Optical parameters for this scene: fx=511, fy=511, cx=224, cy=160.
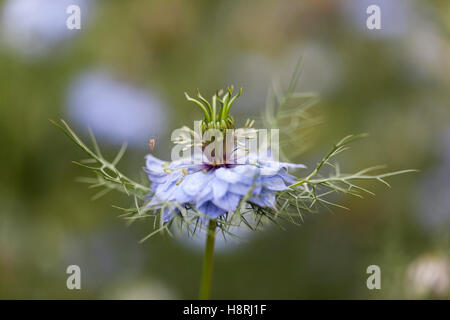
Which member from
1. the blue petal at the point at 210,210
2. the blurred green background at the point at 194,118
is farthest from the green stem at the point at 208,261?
the blurred green background at the point at 194,118

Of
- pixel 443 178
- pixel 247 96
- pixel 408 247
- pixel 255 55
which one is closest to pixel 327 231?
pixel 408 247

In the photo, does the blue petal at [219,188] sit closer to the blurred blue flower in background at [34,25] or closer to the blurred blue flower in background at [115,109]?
the blurred blue flower in background at [115,109]

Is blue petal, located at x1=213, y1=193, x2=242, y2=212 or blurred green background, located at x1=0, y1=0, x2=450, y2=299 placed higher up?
blurred green background, located at x1=0, y1=0, x2=450, y2=299

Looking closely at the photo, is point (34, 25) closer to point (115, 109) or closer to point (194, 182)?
point (115, 109)

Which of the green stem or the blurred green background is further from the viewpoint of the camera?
the blurred green background

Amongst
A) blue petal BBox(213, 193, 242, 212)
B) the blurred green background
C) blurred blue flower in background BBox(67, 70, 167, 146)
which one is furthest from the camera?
blurred blue flower in background BBox(67, 70, 167, 146)

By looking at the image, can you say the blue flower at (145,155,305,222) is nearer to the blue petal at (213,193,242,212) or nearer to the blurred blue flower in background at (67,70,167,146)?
the blue petal at (213,193,242,212)

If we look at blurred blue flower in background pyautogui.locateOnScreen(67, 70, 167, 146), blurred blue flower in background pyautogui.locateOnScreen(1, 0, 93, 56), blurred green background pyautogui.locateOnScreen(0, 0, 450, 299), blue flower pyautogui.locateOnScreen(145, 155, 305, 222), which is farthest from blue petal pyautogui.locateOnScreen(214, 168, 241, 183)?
blurred blue flower in background pyautogui.locateOnScreen(1, 0, 93, 56)

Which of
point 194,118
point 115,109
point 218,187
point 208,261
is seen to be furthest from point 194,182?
point 115,109
